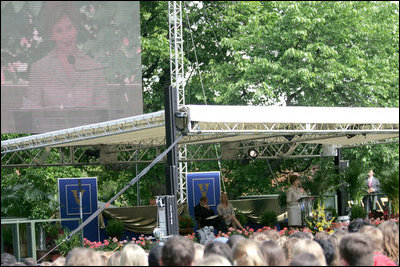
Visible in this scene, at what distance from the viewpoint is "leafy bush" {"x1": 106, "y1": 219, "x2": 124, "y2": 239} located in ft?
54.1

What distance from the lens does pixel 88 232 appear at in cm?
1644

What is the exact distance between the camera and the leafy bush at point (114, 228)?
16500 millimetres

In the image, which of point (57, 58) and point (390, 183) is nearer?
point (57, 58)

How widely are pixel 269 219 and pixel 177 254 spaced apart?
1217 cm

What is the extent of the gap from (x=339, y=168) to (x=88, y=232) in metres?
5.60

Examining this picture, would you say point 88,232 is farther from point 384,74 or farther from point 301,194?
point 384,74

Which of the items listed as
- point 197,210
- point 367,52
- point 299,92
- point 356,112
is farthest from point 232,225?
point 367,52

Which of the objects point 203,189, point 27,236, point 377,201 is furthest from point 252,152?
point 27,236

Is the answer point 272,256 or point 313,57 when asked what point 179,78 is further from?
point 272,256

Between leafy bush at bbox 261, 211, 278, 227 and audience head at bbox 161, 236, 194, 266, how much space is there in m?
12.0

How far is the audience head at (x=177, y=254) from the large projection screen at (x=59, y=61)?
217 centimetres

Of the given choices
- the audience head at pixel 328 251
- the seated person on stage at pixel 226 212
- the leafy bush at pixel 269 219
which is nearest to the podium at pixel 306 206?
the seated person on stage at pixel 226 212

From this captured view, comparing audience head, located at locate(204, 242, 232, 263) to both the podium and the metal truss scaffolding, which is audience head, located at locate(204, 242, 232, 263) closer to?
the metal truss scaffolding

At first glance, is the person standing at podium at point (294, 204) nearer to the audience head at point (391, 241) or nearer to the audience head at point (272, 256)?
the audience head at point (391, 241)
